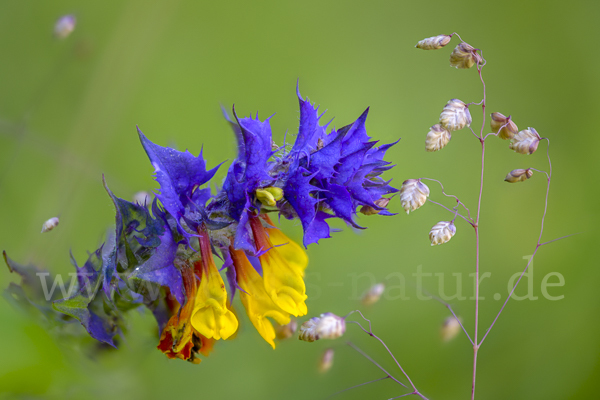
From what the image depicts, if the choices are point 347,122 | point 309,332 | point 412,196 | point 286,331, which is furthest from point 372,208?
point 347,122

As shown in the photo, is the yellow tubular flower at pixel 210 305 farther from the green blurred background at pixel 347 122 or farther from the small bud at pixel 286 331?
the green blurred background at pixel 347 122

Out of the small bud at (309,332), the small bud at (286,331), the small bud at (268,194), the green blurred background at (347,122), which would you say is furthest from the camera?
the green blurred background at (347,122)

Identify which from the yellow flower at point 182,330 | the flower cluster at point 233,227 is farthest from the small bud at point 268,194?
the yellow flower at point 182,330

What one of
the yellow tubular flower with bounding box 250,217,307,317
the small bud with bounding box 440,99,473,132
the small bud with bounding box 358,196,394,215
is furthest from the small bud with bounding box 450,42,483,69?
the yellow tubular flower with bounding box 250,217,307,317

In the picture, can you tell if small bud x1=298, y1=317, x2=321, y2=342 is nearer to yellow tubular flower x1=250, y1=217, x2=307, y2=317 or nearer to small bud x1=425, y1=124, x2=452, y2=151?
yellow tubular flower x1=250, y1=217, x2=307, y2=317

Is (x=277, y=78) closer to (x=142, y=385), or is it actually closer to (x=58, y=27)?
(x=58, y=27)

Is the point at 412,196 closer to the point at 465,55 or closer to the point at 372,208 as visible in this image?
the point at 372,208

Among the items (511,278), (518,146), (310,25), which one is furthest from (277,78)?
(511,278)
